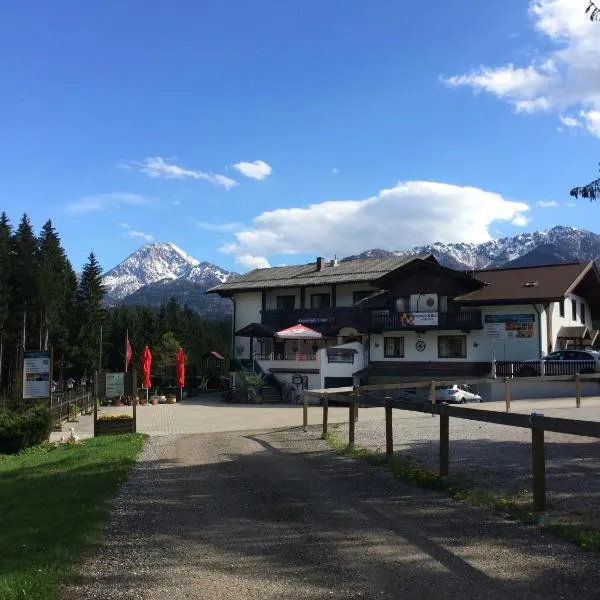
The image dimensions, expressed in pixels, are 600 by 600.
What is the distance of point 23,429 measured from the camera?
17.5 meters

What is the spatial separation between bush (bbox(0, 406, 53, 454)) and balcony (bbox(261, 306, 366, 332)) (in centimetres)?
2624

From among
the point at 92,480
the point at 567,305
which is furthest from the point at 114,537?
the point at 567,305

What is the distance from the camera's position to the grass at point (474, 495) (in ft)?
18.4

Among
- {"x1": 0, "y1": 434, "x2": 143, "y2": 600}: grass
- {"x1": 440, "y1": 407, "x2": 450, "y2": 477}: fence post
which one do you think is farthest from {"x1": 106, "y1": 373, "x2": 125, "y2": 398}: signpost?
{"x1": 440, "y1": 407, "x2": 450, "y2": 477}: fence post

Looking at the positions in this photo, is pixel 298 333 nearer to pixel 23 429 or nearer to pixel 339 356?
pixel 339 356

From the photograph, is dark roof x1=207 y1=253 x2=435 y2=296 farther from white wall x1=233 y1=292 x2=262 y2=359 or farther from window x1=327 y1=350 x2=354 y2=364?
window x1=327 y1=350 x2=354 y2=364

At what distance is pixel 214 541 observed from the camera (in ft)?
19.3

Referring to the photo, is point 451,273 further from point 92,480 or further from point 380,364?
point 92,480

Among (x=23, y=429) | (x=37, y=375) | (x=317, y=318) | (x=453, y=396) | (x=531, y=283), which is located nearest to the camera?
(x=23, y=429)

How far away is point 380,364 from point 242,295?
14.8 meters

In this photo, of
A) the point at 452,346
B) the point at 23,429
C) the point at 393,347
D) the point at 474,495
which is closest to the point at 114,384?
the point at 23,429

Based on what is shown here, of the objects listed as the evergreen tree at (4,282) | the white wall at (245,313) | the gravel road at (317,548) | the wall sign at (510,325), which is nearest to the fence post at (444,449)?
the gravel road at (317,548)

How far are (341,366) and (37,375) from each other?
2246cm

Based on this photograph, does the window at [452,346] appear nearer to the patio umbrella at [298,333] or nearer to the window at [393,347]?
the window at [393,347]
